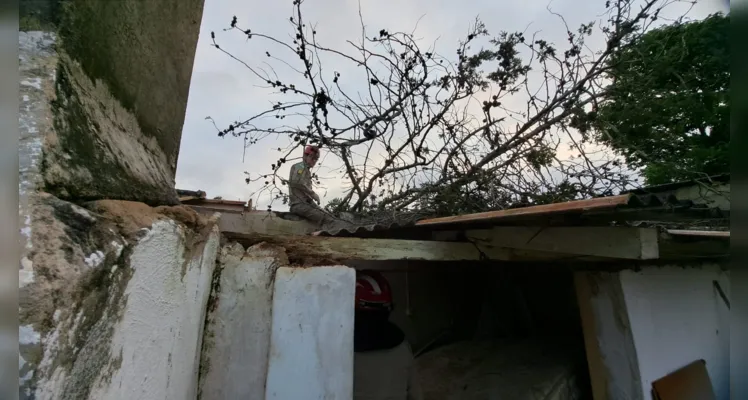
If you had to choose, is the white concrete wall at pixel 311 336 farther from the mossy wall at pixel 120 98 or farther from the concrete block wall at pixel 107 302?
the mossy wall at pixel 120 98

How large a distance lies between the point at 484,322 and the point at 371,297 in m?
2.53

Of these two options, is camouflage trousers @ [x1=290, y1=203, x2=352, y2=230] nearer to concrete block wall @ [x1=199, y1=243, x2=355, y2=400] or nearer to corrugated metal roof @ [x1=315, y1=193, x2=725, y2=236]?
corrugated metal roof @ [x1=315, y1=193, x2=725, y2=236]

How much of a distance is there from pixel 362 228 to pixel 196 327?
1.26 metres

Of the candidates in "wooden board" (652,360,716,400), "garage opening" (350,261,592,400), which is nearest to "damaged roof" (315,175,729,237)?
"garage opening" (350,261,592,400)

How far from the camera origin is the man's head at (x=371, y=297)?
2.72 m

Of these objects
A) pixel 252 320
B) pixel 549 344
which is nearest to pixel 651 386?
pixel 549 344

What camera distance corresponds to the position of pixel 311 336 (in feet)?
6.18

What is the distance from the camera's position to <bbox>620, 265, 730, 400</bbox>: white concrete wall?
312cm

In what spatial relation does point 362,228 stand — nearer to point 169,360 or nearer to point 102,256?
point 169,360

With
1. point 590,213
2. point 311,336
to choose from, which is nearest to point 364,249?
point 311,336

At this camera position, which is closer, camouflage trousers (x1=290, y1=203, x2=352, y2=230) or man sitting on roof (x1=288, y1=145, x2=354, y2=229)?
man sitting on roof (x1=288, y1=145, x2=354, y2=229)

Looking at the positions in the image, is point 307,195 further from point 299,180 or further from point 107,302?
point 107,302

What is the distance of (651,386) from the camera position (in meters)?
3.05

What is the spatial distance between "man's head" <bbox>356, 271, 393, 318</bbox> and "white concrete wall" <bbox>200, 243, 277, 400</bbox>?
95cm
